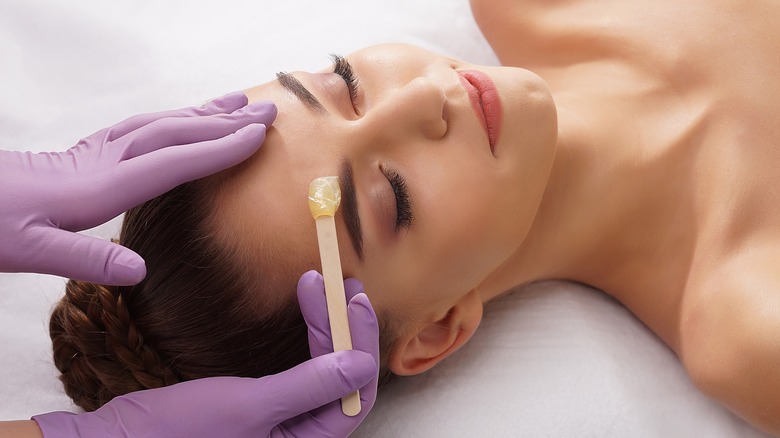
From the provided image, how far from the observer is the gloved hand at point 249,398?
49.3 inches

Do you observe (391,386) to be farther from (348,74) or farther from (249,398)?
(348,74)

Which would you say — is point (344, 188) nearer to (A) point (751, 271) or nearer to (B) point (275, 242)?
(B) point (275, 242)

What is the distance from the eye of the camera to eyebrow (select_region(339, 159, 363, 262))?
1.28m

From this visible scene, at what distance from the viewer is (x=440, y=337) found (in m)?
1.53

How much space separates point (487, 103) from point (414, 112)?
0.15 m

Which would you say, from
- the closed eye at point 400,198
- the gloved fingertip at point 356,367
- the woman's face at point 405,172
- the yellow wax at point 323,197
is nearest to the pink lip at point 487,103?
the woman's face at point 405,172

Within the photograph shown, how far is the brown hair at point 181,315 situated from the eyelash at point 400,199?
0.21 metres

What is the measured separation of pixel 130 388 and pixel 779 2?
4.72 ft

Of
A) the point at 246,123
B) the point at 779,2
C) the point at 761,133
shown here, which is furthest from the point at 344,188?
the point at 779,2

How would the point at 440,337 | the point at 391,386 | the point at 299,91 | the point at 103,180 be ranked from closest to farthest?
the point at 103,180 < the point at 299,91 < the point at 440,337 < the point at 391,386

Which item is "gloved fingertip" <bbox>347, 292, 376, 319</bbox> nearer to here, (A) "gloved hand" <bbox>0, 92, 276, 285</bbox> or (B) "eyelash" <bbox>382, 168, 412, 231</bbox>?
(B) "eyelash" <bbox>382, 168, 412, 231</bbox>

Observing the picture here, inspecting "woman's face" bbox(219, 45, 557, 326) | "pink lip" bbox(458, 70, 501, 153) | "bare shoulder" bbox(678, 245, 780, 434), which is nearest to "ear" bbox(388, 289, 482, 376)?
"woman's face" bbox(219, 45, 557, 326)

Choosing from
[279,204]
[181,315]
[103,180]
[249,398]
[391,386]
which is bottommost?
[391,386]

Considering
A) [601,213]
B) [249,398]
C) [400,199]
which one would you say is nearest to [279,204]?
[400,199]
